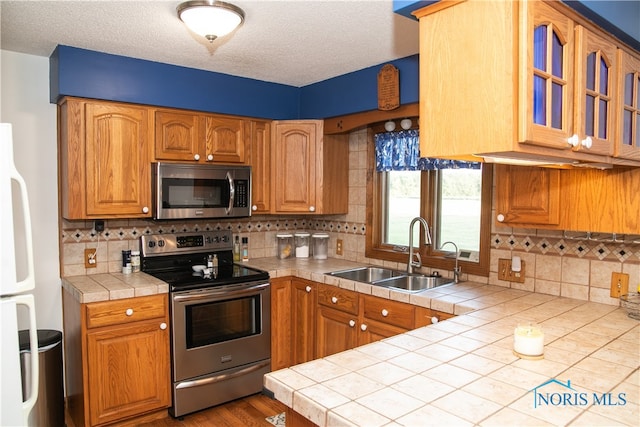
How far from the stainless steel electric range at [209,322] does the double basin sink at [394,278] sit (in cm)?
66

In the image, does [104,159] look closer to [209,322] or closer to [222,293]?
[222,293]

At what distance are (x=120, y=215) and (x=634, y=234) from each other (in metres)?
2.94

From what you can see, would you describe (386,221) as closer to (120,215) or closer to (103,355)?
(120,215)

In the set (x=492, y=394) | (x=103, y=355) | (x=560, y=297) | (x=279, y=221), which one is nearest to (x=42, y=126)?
(x=103, y=355)

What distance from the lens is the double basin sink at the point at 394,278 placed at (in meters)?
3.19

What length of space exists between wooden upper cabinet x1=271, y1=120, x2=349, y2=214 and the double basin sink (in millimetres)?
580

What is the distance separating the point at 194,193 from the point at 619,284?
2.65 meters

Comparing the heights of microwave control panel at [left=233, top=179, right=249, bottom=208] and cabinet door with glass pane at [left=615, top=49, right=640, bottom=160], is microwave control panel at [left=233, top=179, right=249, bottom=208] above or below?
below

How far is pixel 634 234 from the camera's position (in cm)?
220

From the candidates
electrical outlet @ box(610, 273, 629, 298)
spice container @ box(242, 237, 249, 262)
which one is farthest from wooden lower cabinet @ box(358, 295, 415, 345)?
spice container @ box(242, 237, 249, 262)

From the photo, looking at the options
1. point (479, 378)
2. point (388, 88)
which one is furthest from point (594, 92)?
point (388, 88)

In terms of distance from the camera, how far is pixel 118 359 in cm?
279

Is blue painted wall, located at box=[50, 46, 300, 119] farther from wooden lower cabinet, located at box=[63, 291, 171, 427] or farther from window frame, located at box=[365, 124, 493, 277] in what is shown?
wooden lower cabinet, located at box=[63, 291, 171, 427]

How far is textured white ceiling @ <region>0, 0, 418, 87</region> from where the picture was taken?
7.27ft
